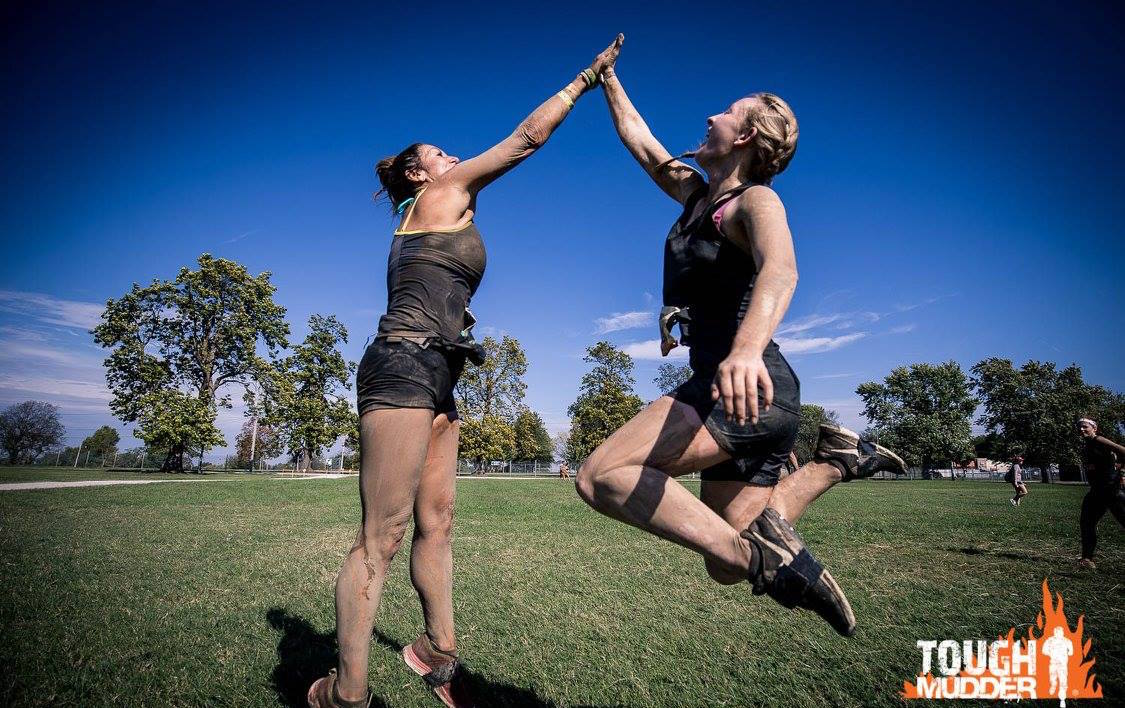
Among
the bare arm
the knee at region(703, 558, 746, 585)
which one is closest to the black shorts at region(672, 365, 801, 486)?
the bare arm

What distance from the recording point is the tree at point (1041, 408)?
188ft

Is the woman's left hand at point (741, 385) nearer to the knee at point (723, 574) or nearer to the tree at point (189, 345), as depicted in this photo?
the knee at point (723, 574)

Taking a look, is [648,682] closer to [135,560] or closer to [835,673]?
[835,673]

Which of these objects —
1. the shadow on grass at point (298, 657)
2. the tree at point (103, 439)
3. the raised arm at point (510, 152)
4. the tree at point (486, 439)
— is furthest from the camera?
the tree at point (103, 439)

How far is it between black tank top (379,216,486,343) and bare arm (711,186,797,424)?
1374mm

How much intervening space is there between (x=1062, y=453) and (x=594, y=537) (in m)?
72.0

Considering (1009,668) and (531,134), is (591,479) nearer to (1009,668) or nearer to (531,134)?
(531,134)

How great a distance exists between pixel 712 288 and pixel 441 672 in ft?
7.61

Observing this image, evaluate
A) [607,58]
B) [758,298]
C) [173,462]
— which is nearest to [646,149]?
[607,58]

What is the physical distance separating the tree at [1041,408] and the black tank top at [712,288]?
75.0 m

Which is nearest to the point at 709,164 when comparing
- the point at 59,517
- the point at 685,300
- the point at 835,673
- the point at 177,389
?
the point at 685,300

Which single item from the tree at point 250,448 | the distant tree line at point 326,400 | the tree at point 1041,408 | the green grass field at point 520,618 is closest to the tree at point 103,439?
the distant tree line at point 326,400

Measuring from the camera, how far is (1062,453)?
56.4m

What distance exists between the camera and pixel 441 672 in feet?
8.73
